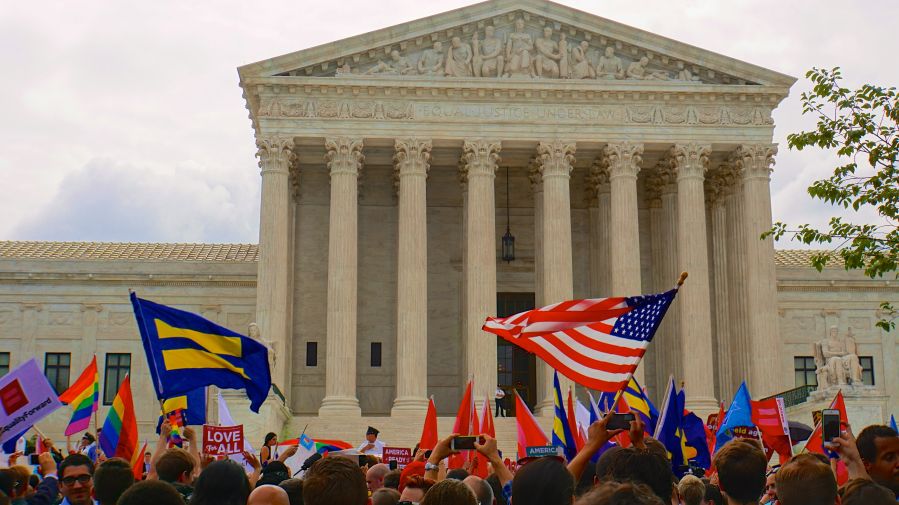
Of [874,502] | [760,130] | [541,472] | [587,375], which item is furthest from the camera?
[760,130]

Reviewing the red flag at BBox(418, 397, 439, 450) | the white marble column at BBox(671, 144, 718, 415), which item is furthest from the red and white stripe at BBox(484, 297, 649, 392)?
the white marble column at BBox(671, 144, 718, 415)

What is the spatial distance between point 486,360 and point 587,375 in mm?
29786

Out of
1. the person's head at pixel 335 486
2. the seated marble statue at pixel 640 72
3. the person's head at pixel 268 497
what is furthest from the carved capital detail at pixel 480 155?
the person's head at pixel 335 486

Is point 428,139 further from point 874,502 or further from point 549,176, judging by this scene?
point 874,502

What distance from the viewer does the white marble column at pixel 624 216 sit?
46438 millimetres

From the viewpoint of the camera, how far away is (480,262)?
46062 mm

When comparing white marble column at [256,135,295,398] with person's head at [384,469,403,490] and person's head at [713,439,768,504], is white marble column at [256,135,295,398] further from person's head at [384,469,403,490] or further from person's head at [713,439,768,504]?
person's head at [713,439,768,504]

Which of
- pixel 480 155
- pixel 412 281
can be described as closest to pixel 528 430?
pixel 412 281

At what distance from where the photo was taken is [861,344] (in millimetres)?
53375

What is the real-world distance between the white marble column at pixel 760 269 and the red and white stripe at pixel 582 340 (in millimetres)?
31291

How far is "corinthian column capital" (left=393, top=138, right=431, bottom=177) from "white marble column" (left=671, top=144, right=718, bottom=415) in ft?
33.8

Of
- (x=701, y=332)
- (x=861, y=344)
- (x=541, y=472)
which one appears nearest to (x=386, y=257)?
(x=701, y=332)

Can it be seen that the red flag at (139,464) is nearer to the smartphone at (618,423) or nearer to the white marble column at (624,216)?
the smartphone at (618,423)

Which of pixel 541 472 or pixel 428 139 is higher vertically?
pixel 428 139
